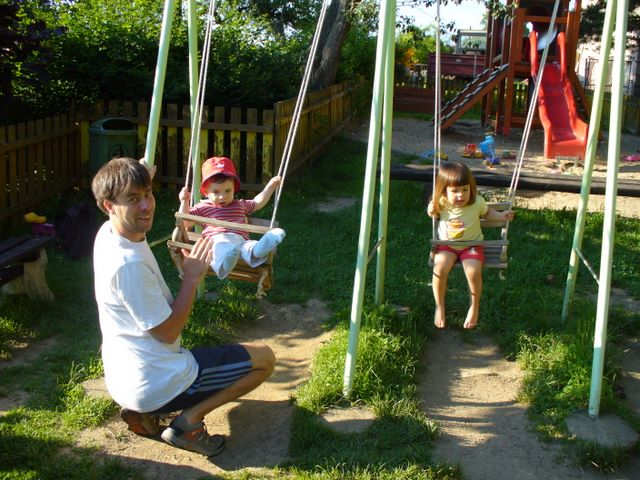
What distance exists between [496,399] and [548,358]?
0.53 m

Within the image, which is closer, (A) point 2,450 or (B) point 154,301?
(B) point 154,301

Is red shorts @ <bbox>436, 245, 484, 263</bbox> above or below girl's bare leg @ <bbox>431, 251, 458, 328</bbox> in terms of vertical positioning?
above

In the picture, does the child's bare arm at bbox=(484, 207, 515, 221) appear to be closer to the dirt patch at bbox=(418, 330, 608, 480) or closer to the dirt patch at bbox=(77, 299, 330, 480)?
the dirt patch at bbox=(418, 330, 608, 480)

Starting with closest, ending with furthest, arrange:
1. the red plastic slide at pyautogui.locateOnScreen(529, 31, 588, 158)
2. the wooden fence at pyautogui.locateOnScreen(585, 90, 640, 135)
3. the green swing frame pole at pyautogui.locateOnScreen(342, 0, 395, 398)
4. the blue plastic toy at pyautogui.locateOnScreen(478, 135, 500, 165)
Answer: the green swing frame pole at pyautogui.locateOnScreen(342, 0, 395, 398), the blue plastic toy at pyautogui.locateOnScreen(478, 135, 500, 165), the red plastic slide at pyautogui.locateOnScreen(529, 31, 588, 158), the wooden fence at pyautogui.locateOnScreen(585, 90, 640, 135)

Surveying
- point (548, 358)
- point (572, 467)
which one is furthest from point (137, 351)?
point (548, 358)

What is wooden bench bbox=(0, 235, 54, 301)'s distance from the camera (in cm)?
557

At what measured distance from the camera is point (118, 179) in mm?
3346

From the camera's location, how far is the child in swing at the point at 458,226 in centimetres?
491

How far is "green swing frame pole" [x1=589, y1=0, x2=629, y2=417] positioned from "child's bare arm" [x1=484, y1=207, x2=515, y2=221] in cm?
89

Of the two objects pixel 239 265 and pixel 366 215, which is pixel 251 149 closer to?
pixel 239 265

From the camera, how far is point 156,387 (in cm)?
360

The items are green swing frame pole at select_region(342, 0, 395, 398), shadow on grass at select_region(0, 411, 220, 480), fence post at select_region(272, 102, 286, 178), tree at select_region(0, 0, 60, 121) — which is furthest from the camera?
fence post at select_region(272, 102, 286, 178)

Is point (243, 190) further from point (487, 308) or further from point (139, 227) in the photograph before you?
point (139, 227)

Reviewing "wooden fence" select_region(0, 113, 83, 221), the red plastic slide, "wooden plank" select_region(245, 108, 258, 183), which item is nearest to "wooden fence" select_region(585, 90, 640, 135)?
the red plastic slide
